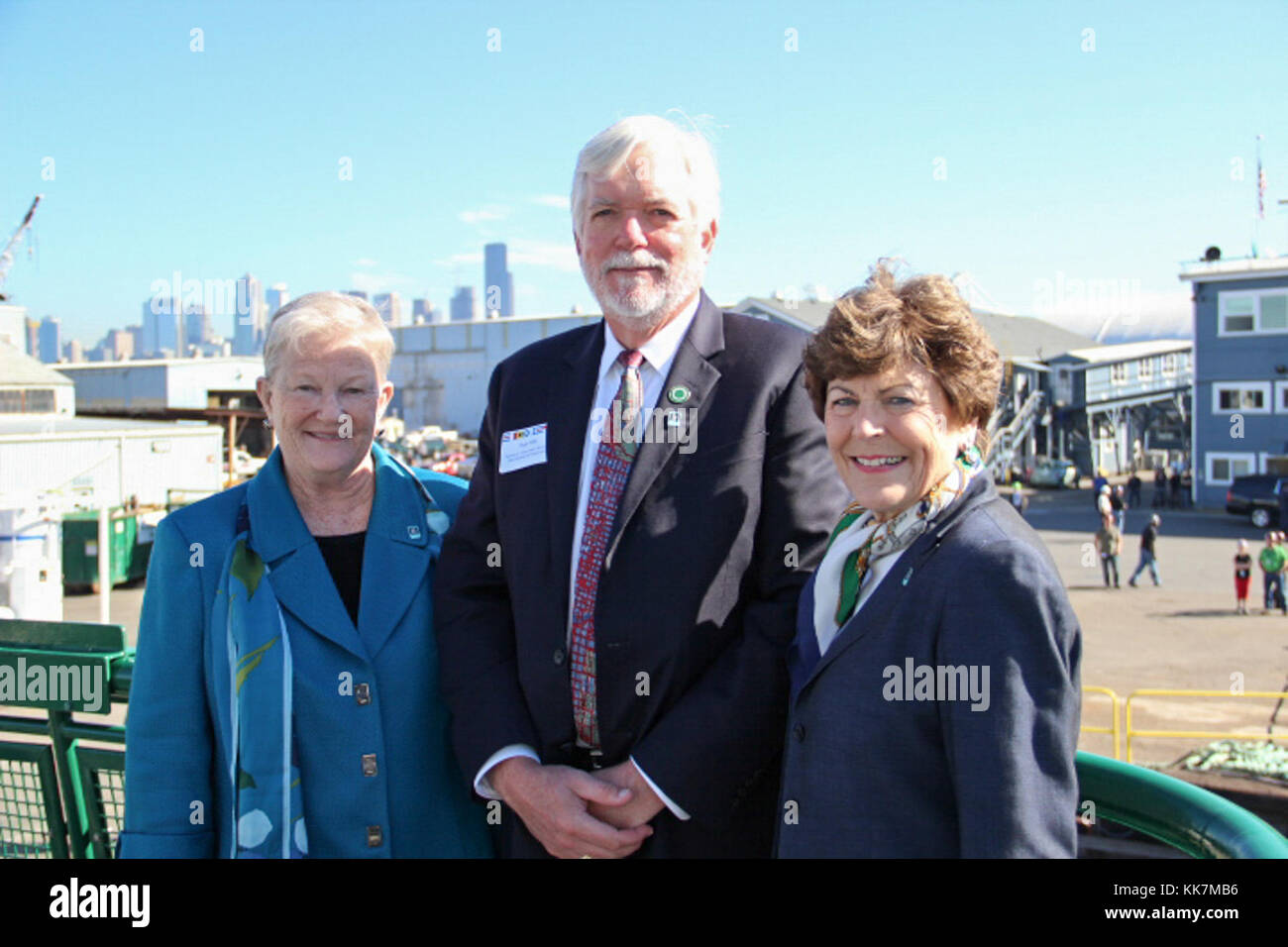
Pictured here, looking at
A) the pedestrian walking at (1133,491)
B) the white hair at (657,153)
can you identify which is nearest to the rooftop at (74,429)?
the white hair at (657,153)

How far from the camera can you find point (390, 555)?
116 inches

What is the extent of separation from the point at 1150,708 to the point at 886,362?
1339cm

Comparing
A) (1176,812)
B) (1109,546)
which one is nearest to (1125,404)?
(1109,546)

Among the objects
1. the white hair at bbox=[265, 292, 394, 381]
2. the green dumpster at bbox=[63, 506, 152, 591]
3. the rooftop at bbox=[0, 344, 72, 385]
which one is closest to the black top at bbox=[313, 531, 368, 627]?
the white hair at bbox=[265, 292, 394, 381]

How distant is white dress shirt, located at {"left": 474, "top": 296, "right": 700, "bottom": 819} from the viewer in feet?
8.90

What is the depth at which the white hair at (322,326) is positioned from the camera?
2.85m

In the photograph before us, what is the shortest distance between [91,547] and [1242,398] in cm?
4047

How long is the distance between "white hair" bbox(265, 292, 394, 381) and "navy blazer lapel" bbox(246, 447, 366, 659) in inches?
14.6

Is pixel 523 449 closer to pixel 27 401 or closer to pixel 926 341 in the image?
pixel 926 341

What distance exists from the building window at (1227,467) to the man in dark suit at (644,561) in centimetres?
4291

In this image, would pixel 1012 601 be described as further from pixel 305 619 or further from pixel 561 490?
pixel 305 619
